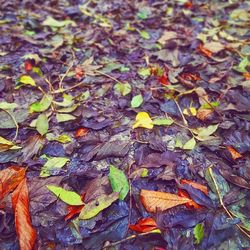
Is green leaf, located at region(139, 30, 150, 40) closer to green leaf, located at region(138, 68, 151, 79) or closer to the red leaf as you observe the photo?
green leaf, located at region(138, 68, 151, 79)

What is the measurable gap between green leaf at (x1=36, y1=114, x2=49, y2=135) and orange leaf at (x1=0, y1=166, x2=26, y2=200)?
25cm

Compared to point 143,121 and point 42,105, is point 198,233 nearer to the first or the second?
point 143,121

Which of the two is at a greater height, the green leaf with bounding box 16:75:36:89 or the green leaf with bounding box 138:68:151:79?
the green leaf with bounding box 16:75:36:89

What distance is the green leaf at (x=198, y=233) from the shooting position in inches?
48.2

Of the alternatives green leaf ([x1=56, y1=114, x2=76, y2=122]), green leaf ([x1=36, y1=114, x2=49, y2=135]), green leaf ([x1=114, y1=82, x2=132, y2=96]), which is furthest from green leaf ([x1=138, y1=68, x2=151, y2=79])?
green leaf ([x1=36, y1=114, x2=49, y2=135])

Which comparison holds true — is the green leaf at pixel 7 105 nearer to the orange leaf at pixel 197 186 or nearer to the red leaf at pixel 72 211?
the red leaf at pixel 72 211

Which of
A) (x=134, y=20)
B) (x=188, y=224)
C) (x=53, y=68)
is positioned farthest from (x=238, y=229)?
(x=134, y=20)

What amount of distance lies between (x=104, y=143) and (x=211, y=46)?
1259mm

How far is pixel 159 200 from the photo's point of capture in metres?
1.32

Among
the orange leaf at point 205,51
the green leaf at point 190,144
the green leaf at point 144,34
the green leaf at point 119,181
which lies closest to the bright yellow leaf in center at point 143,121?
the green leaf at point 190,144

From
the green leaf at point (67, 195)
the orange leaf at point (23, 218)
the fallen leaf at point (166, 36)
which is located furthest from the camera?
the fallen leaf at point (166, 36)

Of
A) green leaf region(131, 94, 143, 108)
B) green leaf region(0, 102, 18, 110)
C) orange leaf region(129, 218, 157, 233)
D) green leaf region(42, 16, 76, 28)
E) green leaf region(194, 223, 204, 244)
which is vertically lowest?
green leaf region(194, 223, 204, 244)

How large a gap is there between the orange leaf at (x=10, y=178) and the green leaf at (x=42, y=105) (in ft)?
1.40

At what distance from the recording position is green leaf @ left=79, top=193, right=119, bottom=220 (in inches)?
49.4
